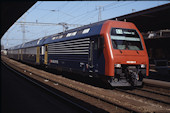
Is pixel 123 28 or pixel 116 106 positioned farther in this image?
pixel 123 28

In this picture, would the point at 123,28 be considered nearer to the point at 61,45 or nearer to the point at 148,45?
the point at 61,45

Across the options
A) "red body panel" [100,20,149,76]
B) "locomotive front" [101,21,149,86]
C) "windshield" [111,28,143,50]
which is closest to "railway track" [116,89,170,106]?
"locomotive front" [101,21,149,86]

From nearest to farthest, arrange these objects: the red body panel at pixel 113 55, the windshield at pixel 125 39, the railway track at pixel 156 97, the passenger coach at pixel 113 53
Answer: the railway track at pixel 156 97 < the red body panel at pixel 113 55 < the passenger coach at pixel 113 53 < the windshield at pixel 125 39

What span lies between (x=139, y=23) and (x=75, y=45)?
621 centimetres

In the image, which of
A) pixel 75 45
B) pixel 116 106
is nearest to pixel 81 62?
pixel 75 45

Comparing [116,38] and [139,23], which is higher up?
[139,23]

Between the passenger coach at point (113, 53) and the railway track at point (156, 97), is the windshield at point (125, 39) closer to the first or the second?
the passenger coach at point (113, 53)

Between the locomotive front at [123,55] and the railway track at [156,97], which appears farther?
the locomotive front at [123,55]

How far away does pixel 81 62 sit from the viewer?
39.2 ft

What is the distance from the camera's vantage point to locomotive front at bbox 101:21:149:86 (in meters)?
9.42

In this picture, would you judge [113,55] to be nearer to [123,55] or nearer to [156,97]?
[123,55]

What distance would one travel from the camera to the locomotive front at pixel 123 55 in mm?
9420

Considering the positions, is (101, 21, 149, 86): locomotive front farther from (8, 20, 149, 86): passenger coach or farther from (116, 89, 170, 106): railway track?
(116, 89, 170, 106): railway track

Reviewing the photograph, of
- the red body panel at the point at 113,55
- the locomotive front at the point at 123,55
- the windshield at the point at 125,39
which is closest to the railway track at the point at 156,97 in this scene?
the locomotive front at the point at 123,55
